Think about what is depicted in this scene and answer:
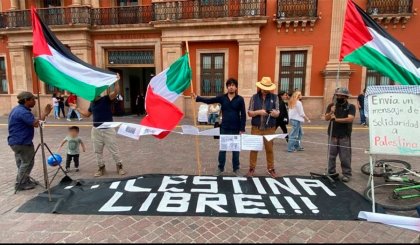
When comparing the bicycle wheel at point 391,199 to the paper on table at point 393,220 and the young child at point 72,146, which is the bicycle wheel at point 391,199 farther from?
the young child at point 72,146

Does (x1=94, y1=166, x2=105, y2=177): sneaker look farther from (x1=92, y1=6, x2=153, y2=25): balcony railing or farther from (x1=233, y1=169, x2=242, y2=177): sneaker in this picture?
(x1=92, y1=6, x2=153, y2=25): balcony railing

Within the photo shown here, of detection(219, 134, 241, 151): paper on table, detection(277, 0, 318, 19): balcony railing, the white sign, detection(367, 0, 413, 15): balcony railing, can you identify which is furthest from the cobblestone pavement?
detection(367, 0, 413, 15): balcony railing

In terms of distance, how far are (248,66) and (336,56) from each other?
14.5 ft

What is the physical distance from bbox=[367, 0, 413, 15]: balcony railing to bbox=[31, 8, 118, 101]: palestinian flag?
1380cm

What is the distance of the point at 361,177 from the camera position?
5.24m

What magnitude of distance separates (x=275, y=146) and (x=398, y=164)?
323cm

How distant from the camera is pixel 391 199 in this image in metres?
4.15

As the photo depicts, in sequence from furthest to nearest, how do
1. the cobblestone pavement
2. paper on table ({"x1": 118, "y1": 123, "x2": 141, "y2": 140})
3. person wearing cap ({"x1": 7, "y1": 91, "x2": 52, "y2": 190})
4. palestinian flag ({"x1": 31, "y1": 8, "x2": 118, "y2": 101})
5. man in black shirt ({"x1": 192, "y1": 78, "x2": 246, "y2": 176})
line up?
1. man in black shirt ({"x1": 192, "y1": 78, "x2": 246, "y2": 176})
2. paper on table ({"x1": 118, "y1": 123, "x2": 141, "y2": 140})
3. person wearing cap ({"x1": 7, "y1": 91, "x2": 52, "y2": 190})
4. palestinian flag ({"x1": 31, "y1": 8, "x2": 118, "y2": 101})
5. the cobblestone pavement

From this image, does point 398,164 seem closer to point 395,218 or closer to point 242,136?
point 395,218

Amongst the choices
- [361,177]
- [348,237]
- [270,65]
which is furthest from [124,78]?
[348,237]

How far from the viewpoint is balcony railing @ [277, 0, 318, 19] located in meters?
13.3

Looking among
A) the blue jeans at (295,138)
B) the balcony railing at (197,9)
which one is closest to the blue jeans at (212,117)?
the balcony railing at (197,9)

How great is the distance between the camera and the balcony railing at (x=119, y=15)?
50.1 ft

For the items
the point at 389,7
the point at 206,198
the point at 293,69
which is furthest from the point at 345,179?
the point at 389,7
